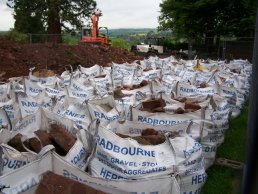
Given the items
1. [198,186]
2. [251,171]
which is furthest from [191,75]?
[251,171]

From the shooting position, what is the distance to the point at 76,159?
287 cm

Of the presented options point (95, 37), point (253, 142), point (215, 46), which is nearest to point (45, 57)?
point (95, 37)

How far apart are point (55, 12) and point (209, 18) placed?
439 inches

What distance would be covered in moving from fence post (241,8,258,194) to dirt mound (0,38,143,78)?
31.0ft

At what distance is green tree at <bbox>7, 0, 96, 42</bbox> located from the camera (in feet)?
88.1

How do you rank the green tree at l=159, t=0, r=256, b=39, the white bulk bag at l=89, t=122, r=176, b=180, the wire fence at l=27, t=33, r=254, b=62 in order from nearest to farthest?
the white bulk bag at l=89, t=122, r=176, b=180 → the wire fence at l=27, t=33, r=254, b=62 → the green tree at l=159, t=0, r=256, b=39

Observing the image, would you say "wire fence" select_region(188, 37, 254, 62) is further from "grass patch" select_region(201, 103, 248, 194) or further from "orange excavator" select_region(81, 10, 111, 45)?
"grass patch" select_region(201, 103, 248, 194)

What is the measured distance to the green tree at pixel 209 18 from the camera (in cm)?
2448

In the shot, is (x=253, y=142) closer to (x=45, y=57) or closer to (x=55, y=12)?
(x=45, y=57)

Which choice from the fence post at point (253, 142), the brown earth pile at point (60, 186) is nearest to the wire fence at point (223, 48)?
the brown earth pile at point (60, 186)

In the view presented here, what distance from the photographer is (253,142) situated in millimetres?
1000

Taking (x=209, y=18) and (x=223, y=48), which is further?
(x=209, y=18)

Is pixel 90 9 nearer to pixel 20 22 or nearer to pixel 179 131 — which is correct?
pixel 20 22

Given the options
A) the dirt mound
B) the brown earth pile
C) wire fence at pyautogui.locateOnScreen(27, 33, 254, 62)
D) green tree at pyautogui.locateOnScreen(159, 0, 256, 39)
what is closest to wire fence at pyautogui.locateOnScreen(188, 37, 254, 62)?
wire fence at pyautogui.locateOnScreen(27, 33, 254, 62)
